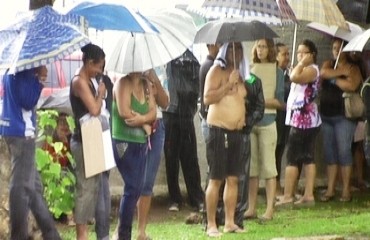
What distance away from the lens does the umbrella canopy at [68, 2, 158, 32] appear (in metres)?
7.75

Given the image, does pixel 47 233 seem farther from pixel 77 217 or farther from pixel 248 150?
pixel 248 150

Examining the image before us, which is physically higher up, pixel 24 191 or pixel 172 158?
pixel 24 191

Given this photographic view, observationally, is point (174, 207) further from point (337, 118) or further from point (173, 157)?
point (337, 118)

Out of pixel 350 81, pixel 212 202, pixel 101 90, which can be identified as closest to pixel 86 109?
pixel 101 90

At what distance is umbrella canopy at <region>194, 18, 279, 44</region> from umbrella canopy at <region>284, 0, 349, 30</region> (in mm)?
808

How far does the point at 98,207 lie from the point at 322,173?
6144 mm

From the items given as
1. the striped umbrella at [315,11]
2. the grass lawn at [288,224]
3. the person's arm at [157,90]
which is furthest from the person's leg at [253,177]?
the person's arm at [157,90]

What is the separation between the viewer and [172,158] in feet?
36.7

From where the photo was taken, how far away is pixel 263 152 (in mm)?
10273

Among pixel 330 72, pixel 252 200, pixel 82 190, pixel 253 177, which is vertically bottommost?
pixel 252 200

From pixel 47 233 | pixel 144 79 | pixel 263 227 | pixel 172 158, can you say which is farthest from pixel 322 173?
pixel 47 233

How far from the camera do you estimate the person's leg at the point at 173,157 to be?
36.0ft

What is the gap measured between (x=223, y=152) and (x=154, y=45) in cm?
124

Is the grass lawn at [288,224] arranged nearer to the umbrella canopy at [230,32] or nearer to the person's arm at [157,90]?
the person's arm at [157,90]
